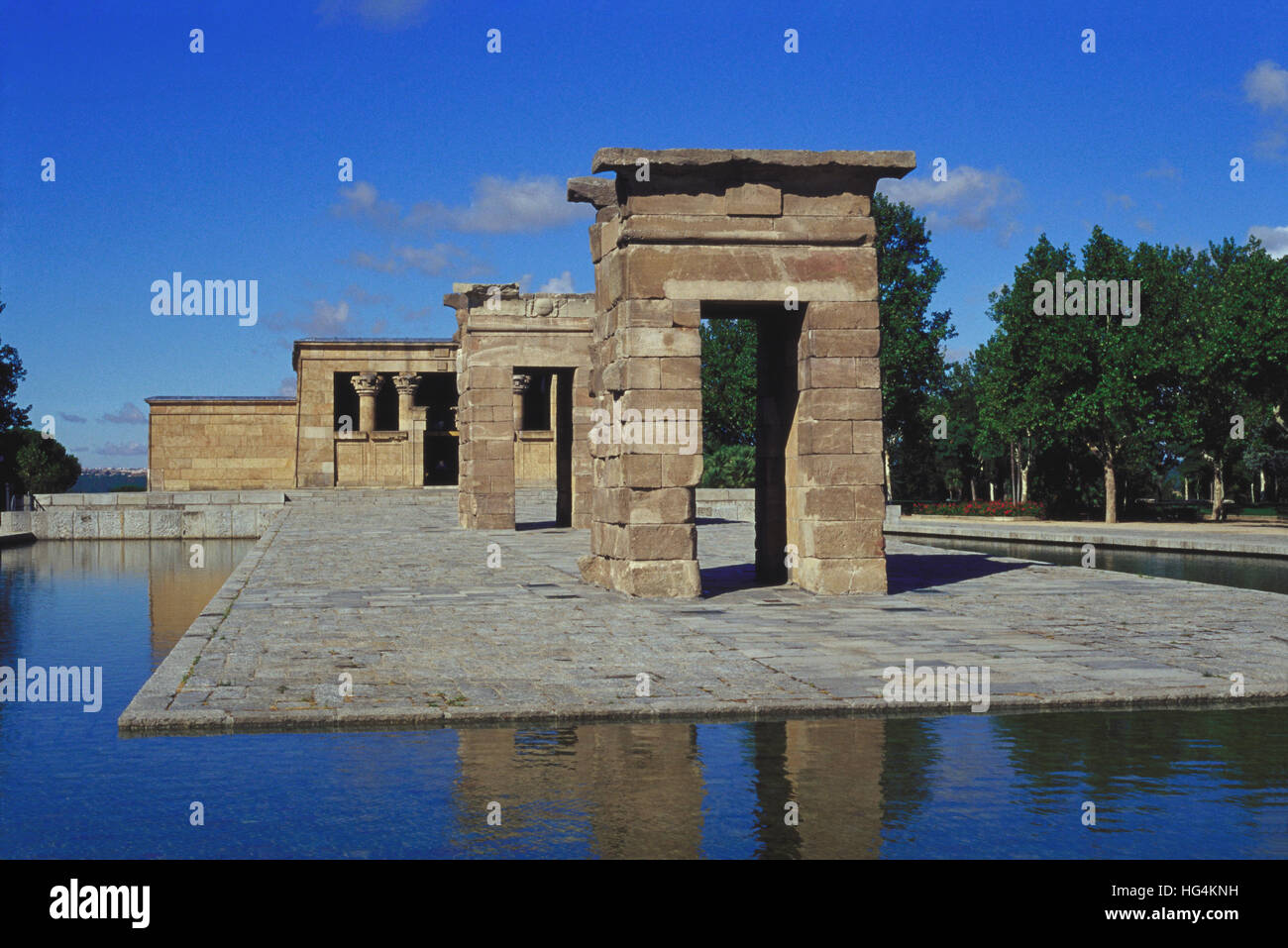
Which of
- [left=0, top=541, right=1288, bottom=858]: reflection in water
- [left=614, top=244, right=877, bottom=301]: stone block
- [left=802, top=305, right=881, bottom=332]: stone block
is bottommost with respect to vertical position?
[left=0, top=541, right=1288, bottom=858]: reflection in water

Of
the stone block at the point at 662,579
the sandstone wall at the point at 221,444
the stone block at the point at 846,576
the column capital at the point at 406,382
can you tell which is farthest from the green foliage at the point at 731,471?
the stone block at the point at 662,579

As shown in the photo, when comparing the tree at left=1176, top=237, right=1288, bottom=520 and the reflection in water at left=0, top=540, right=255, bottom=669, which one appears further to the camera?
the tree at left=1176, top=237, right=1288, bottom=520

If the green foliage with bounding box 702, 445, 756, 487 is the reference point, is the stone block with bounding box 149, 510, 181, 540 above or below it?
below

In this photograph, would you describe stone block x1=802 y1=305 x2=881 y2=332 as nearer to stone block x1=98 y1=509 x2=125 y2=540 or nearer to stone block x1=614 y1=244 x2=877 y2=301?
stone block x1=614 y1=244 x2=877 y2=301

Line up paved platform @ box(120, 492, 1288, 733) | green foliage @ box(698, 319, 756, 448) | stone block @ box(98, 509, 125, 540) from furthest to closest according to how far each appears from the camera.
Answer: green foliage @ box(698, 319, 756, 448)
stone block @ box(98, 509, 125, 540)
paved platform @ box(120, 492, 1288, 733)

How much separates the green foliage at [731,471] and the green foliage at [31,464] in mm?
34424

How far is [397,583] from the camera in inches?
Answer: 633

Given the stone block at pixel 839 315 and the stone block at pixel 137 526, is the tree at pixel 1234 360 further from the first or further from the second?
the stone block at pixel 137 526

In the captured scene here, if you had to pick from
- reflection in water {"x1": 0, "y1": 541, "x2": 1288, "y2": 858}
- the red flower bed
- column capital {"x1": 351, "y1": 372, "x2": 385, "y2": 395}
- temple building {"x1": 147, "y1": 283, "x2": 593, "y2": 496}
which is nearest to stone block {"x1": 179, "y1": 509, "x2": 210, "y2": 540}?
temple building {"x1": 147, "y1": 283, "x2": 593, "y2": 496}

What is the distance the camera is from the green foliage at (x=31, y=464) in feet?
207

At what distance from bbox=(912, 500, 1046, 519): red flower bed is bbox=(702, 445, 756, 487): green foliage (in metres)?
8.88

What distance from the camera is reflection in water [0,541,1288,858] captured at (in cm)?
542
